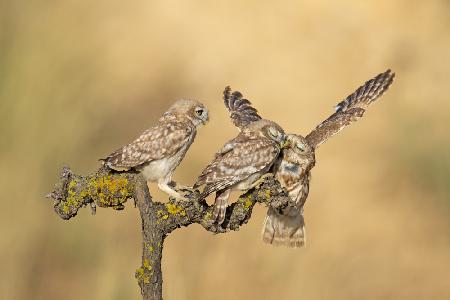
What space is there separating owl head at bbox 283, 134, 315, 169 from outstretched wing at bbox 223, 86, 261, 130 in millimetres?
399

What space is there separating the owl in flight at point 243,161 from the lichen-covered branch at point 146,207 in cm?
7

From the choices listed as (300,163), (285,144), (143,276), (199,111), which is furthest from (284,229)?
(143,276)

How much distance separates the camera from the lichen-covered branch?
330cm

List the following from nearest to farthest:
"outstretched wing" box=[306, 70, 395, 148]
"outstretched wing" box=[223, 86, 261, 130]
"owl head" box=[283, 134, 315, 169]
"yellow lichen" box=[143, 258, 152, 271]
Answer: "yellow lichen" box=[143, 258, 152, 271] < "owl head" box=[283, 134, 315, 169] < "outstretched wing" box=[223, 86, 261, 130] < "outstretched wing" box=[306, 70, 395, 148]

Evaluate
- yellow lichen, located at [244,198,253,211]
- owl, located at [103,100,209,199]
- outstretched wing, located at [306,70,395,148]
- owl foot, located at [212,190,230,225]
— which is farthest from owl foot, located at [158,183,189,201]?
outstretched wing, located at [306,70,395,148]

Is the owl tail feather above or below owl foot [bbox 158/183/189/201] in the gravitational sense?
above

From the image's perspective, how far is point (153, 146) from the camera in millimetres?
3422

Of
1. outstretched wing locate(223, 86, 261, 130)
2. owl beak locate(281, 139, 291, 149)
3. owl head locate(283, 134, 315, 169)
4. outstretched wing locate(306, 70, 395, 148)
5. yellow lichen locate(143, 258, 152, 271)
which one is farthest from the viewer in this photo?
outstretched wing locate(306, 70, 395, 148)

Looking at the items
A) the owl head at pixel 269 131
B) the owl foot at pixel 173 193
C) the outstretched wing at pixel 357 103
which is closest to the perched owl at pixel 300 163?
the outstretched wing at pixel 357 103

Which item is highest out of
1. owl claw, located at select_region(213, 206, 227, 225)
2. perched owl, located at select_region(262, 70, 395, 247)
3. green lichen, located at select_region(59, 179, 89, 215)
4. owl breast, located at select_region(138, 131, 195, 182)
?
perched owl, located at select_region(262, 70, 395, 247)

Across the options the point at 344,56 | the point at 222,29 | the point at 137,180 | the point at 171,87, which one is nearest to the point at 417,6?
the point at 344,56

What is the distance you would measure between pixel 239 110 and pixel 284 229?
1.98 feet

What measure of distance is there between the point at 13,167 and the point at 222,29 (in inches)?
106

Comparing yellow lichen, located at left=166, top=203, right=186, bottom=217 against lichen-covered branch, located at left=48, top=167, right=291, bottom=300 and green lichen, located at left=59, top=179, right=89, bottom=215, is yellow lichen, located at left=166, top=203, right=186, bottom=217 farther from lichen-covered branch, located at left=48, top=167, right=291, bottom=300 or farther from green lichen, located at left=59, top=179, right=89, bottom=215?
green lichen, located at left=59, top=179, right=89, bottom=215
